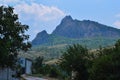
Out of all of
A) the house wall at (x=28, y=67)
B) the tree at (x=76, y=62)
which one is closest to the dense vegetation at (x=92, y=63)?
the tree at (x=76, y=62)

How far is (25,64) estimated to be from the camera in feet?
445

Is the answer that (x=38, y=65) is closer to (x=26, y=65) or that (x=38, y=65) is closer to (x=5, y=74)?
(x=26, y=65)

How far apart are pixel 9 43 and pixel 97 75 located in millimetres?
13340

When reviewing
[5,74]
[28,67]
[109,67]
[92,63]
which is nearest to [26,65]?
[28,67]

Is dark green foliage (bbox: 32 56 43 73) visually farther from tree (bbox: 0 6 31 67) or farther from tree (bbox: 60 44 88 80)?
tree (bbox: 0 6 31 67)

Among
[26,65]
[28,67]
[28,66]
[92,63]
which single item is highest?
[26,65]

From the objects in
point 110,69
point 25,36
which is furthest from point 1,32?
point 110,69

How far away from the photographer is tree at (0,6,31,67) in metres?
42.1

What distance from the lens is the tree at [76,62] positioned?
66688 mm

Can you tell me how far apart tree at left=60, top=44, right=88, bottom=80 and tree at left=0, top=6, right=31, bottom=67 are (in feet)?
71.1

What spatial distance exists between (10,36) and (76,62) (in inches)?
1003

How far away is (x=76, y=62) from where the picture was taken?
67.6 meters

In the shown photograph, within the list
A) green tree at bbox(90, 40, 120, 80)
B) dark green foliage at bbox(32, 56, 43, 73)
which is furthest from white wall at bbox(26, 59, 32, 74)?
green tree at bbox(90, 40, 120, 80)

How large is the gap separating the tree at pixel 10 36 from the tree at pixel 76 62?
2168 centimetres
